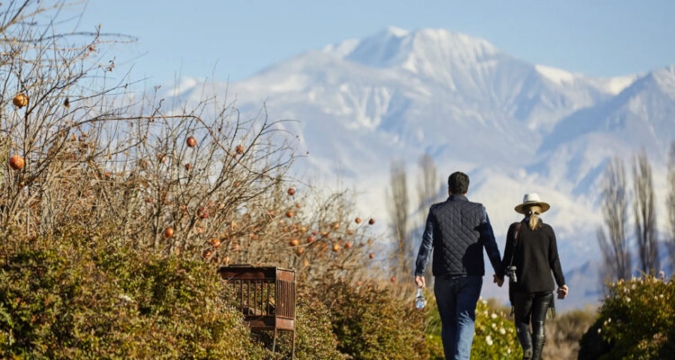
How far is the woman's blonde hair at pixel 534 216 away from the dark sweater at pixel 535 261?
50 millimetres

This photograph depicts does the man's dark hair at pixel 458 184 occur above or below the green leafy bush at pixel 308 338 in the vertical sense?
above

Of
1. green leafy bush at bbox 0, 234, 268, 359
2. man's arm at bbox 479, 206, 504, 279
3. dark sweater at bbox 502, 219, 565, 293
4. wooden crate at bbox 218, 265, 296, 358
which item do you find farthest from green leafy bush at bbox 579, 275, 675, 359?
green leafy bush at bbox 0, 234, 268, 359

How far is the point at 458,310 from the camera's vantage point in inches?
443

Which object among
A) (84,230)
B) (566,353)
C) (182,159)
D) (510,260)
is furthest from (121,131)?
(566,353)

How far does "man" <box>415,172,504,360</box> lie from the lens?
37.0 ft

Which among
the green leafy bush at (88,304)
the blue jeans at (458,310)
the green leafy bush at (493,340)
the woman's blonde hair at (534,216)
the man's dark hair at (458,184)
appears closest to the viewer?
the green leafy bush at (88,304)

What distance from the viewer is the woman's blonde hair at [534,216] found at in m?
12.6

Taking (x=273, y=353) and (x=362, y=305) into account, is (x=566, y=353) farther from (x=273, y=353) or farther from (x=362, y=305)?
(x=273, y=353)

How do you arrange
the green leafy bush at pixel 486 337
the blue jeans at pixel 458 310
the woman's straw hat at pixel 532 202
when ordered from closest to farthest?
the blue jeans at pixel 458 310 → the woman's straw hat at pixel 532 202 → the green leafy bush at pixel 486 337

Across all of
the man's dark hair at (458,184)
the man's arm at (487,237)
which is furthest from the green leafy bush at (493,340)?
the man's dark hair at (458,184)

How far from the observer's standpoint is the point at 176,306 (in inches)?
330

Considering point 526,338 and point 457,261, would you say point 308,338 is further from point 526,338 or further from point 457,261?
point 526,338

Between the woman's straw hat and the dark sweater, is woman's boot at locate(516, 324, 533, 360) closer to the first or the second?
the dark sweater

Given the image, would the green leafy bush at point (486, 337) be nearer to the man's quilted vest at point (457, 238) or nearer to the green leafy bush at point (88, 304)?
the man's quilted vest at point (457, 238)
